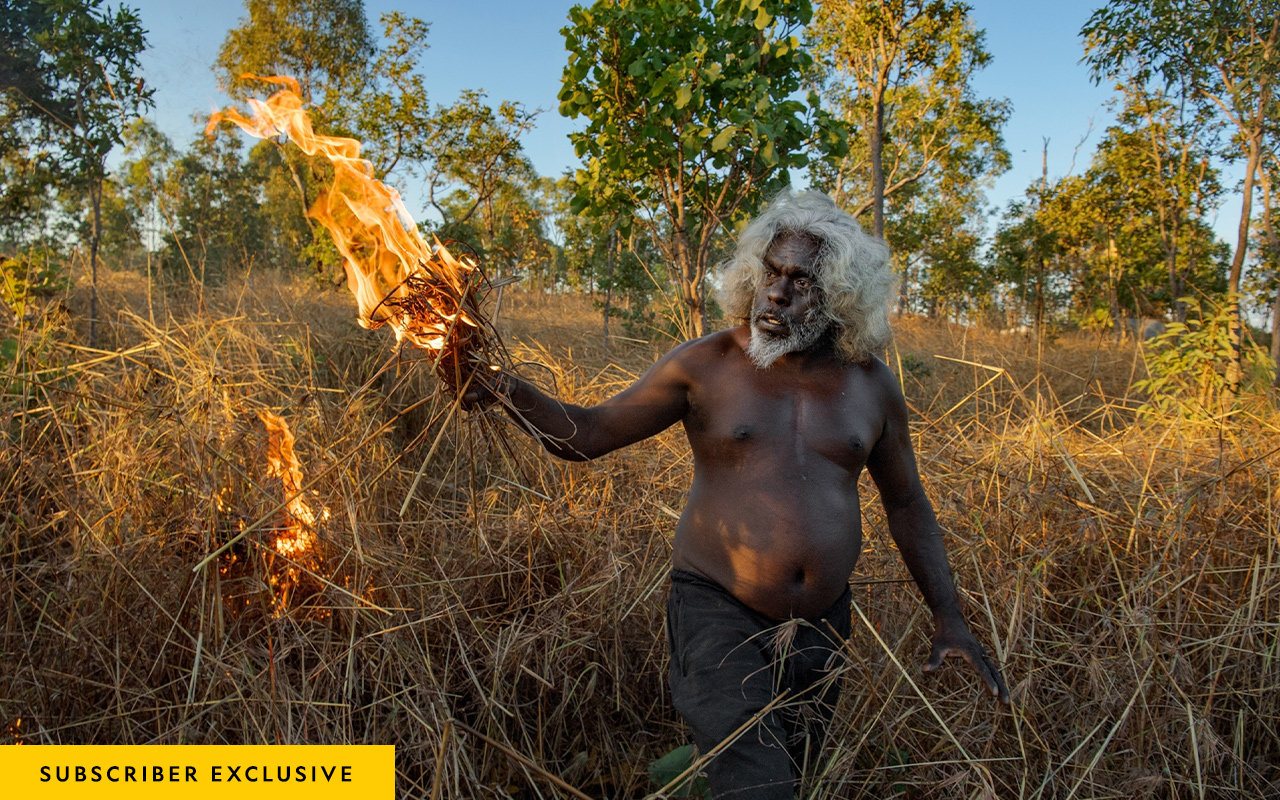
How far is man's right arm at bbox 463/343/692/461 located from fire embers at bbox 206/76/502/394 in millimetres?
134

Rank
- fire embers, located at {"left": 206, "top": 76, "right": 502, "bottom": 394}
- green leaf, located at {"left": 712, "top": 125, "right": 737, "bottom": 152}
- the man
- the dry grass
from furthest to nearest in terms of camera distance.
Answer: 1. green leaf, located at {"left": 712, "top": 125, "right": 737, "bottom": 152}
2. the dry grass
3. the man
4. fire embers, located at {"left": 206, "top": 76, "right": 502, "bottom": 394}

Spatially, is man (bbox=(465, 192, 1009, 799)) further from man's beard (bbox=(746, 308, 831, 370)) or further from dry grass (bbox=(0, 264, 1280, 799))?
dry grass (bbox=(0, 264, 1280, 799))

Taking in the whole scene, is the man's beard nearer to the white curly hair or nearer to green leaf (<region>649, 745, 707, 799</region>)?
the white curly hair

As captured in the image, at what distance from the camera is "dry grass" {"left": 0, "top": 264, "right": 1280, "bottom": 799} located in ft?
8.08

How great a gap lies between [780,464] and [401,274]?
1166mm

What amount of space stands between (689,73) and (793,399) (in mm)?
2596

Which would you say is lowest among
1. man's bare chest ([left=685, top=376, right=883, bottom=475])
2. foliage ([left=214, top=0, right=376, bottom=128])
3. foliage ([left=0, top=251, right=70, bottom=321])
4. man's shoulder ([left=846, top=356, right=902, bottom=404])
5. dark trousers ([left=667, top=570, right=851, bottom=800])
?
dark trousers ([left=667, top=570, right=851, bottom=800])

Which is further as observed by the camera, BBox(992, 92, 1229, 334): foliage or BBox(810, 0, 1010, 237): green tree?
BBox(992, 92, 1229, 334): foliage

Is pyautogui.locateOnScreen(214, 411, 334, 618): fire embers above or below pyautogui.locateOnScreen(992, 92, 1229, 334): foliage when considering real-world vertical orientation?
below

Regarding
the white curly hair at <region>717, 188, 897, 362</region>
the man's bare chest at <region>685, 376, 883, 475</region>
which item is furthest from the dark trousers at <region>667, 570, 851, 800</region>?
the white curly hair at <region>717, 188, 897, 362</region>

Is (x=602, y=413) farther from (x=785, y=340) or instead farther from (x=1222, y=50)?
(x=1222, y=50)

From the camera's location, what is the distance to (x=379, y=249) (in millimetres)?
2078

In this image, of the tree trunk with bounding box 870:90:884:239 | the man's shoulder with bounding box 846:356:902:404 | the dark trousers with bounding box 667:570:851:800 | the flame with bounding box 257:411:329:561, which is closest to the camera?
the dark trousers with bounding box 667:570:851:800

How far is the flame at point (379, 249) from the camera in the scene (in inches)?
74.3
